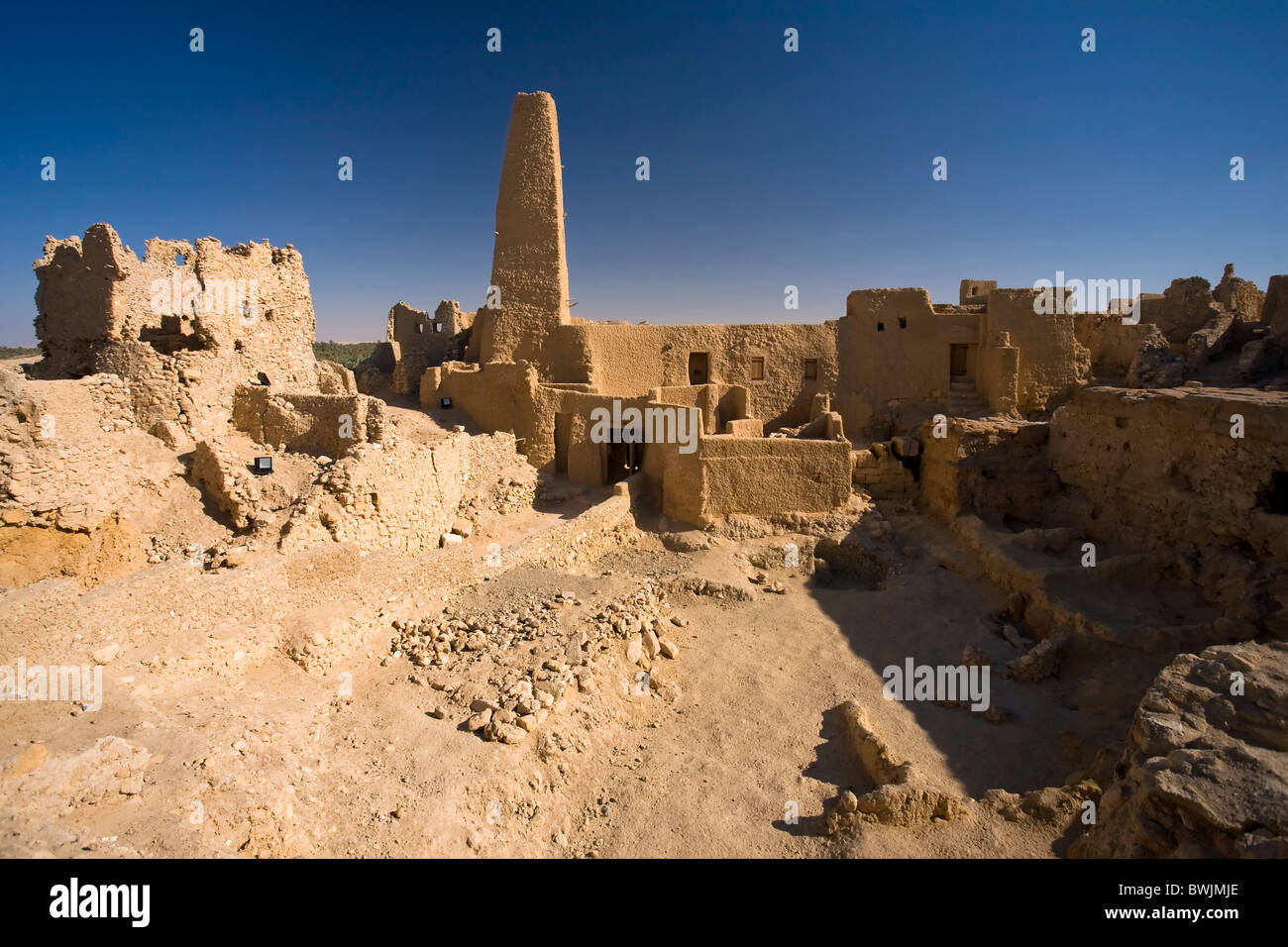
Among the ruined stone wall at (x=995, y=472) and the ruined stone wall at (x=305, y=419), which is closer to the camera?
the ruined stone wall at (x=305, y=419)

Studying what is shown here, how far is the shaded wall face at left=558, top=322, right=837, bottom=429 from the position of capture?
17.0 m

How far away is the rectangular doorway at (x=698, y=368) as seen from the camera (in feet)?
56.7

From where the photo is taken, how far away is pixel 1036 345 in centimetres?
1586

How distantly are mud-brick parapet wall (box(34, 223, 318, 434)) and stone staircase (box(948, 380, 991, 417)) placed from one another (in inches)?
599

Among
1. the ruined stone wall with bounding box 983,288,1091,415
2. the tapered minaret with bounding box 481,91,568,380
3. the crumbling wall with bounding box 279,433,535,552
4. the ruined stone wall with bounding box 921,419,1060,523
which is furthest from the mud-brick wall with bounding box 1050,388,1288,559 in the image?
the tapered minaret with bounding box 481,91,568,380

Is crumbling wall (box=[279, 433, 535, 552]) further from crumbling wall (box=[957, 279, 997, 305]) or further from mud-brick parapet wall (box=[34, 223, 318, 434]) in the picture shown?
crumbling wall (box=[957, 279, 997, 305])

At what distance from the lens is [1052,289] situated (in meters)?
15.6

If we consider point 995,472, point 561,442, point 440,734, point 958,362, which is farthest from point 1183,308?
point 440,734

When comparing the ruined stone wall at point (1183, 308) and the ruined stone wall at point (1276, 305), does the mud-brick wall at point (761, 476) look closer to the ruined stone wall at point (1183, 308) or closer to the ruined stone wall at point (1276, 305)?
the ruined stone wall at point (1276, 305)

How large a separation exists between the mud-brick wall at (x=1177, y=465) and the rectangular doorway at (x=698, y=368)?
27.1 ft

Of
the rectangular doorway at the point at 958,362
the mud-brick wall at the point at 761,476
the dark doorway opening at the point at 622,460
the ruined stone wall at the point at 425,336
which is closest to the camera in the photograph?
the mud-brick wall at the point at 761,476

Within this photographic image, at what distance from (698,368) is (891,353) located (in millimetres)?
4991

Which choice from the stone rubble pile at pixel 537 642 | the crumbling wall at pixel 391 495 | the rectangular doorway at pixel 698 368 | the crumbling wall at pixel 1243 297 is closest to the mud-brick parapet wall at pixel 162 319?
the crumbling wall at pixel 391 495

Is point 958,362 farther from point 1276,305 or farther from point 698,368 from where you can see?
point 698,368
